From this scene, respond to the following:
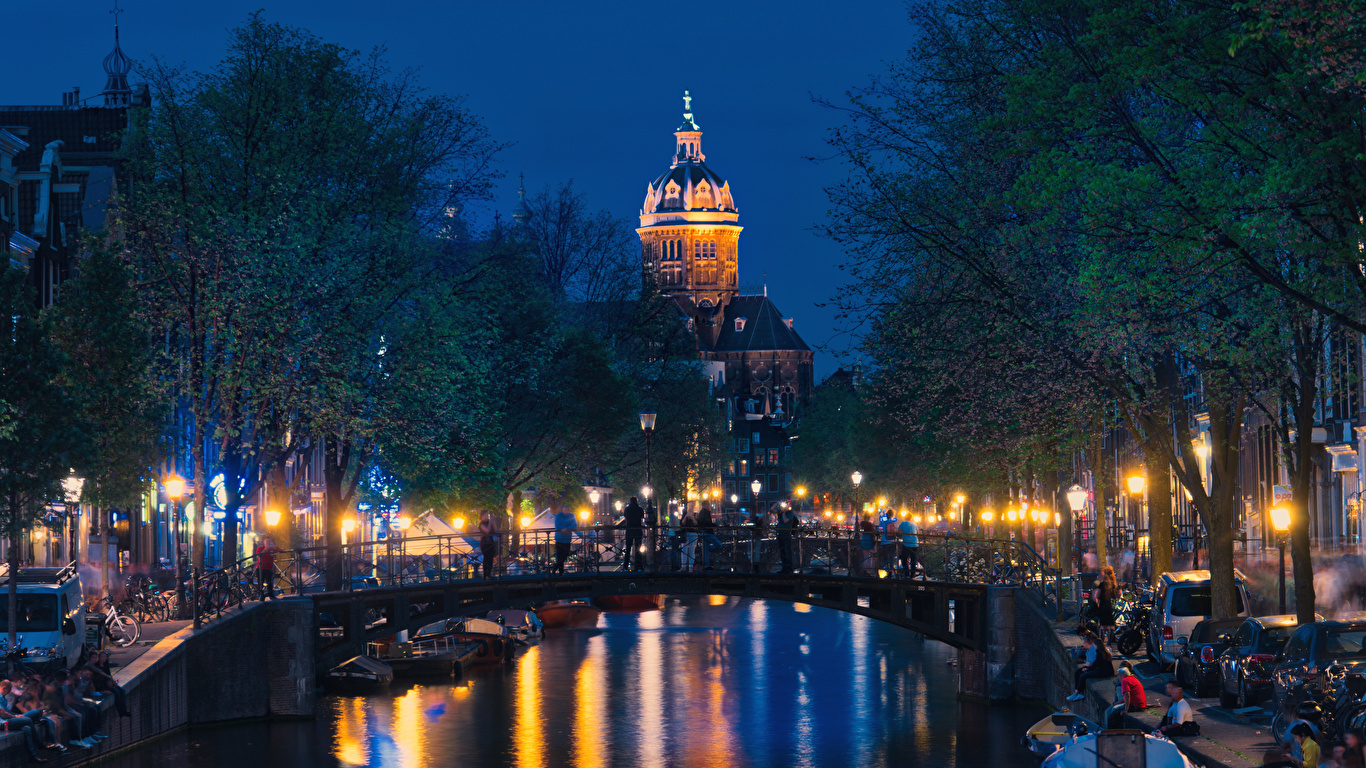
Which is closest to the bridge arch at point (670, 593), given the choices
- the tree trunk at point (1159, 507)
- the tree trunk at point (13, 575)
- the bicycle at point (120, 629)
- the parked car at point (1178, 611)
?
the tree trunk at point (1159, 507)

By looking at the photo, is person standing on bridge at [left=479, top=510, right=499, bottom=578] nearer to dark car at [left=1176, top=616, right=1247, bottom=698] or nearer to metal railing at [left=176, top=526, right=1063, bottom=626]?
metal railing at [left=176, top=526, right=1063, bottom=626]

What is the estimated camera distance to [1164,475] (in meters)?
41.6

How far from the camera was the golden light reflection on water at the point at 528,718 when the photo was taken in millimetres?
41156

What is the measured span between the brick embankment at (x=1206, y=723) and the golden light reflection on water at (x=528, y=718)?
1249 centimetres

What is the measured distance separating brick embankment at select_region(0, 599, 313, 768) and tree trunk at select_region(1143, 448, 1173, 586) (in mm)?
20432

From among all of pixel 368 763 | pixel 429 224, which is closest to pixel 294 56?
pixel 429 224

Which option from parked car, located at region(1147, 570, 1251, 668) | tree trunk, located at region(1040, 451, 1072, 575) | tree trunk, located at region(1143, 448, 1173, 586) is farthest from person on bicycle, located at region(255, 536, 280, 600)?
tree trunk, located at region(1040, 451, 1072, 575)

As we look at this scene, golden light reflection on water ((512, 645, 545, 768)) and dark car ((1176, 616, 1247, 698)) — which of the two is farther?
golden light reflection on water ((512, 645, 545, 768))

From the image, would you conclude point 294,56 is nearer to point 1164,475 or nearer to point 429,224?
point 429,224

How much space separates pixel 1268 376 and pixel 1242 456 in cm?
3143

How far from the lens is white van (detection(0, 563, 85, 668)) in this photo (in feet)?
113

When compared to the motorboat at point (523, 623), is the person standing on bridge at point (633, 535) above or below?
above

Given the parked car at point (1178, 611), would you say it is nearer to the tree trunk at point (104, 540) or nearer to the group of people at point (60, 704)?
the group of people at point (60, 704)

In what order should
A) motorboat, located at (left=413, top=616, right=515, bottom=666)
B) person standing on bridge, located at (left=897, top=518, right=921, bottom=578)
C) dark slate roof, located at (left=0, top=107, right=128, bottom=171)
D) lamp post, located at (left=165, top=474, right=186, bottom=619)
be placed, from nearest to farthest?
lamp post, located at (left=165, top=474, right=186, bottom=619)
person standing on bridge, located at (left=897, top=518, right=921, bottom=578)
motorboat, located at (left=413, top=616, right=515, bottom=666)
dark slate roof, located at (left=0, top=107, right=128, bottom=171)
